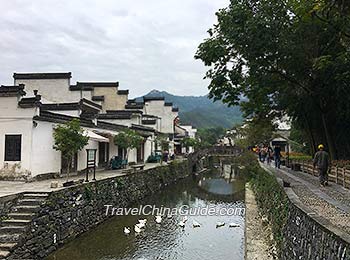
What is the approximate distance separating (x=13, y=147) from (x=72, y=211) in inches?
187

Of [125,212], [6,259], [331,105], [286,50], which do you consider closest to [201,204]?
[125,212]

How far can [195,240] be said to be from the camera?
1502 centimetres

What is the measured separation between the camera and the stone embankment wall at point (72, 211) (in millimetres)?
11523

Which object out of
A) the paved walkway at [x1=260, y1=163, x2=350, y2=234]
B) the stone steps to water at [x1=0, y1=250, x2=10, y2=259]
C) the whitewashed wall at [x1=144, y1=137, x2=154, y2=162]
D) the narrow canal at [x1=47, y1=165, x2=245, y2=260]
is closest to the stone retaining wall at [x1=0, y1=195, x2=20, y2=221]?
the stone steps to water at [x1=0, y1=250, x2=10, y2=259]

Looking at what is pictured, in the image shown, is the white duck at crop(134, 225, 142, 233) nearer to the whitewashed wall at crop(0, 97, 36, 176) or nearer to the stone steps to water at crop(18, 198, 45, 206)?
the stone steps to water at crop(18, 198, 45, 206)

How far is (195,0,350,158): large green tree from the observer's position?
16078 mm

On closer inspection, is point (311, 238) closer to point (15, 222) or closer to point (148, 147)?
point (15, 222)

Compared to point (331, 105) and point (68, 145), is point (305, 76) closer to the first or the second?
point (331, 105)

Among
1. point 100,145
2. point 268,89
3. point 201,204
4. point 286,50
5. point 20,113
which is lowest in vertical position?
point 201,204

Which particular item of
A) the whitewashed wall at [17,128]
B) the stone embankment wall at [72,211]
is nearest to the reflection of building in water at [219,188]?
the stone embankment wall at [72,211]

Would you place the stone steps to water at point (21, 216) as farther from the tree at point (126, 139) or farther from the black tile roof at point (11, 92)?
the tree at point (126, 139)

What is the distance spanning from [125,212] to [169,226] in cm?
396

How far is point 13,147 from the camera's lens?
16.7 metres

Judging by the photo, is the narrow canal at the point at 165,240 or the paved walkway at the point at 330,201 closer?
the paved walkway at the point at 330,201
